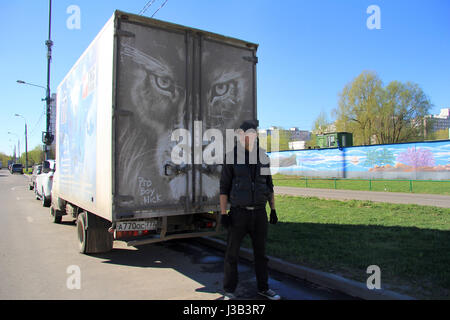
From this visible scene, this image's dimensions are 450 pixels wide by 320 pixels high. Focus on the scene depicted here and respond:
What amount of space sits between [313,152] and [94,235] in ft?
97.1

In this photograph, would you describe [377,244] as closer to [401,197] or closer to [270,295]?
[270,295]

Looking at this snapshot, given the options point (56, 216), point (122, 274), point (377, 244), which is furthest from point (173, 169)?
point (56, 216)

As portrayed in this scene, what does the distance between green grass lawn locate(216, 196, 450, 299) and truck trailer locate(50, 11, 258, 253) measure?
5.82 feet

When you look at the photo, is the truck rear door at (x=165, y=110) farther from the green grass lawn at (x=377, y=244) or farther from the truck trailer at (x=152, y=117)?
the green grass lawn at (x=377, y=244)

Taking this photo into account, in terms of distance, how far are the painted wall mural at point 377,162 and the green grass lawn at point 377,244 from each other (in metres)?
16.4

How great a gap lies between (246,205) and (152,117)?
199 centimetres

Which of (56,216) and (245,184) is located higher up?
(245,184)

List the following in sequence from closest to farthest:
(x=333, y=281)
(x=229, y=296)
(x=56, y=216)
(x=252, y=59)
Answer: (x=229, y=296) → (x=333, y=281) → (x=252, y=59) → (x=56, y=216)

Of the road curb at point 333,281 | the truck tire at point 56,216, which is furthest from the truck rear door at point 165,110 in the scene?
the truck tire at point 56,216

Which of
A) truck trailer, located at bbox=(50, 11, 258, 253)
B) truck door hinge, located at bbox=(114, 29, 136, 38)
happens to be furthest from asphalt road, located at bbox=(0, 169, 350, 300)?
truck door hinge, located at bbox=(114, 29, 136, 38)

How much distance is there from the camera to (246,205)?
3.88m
